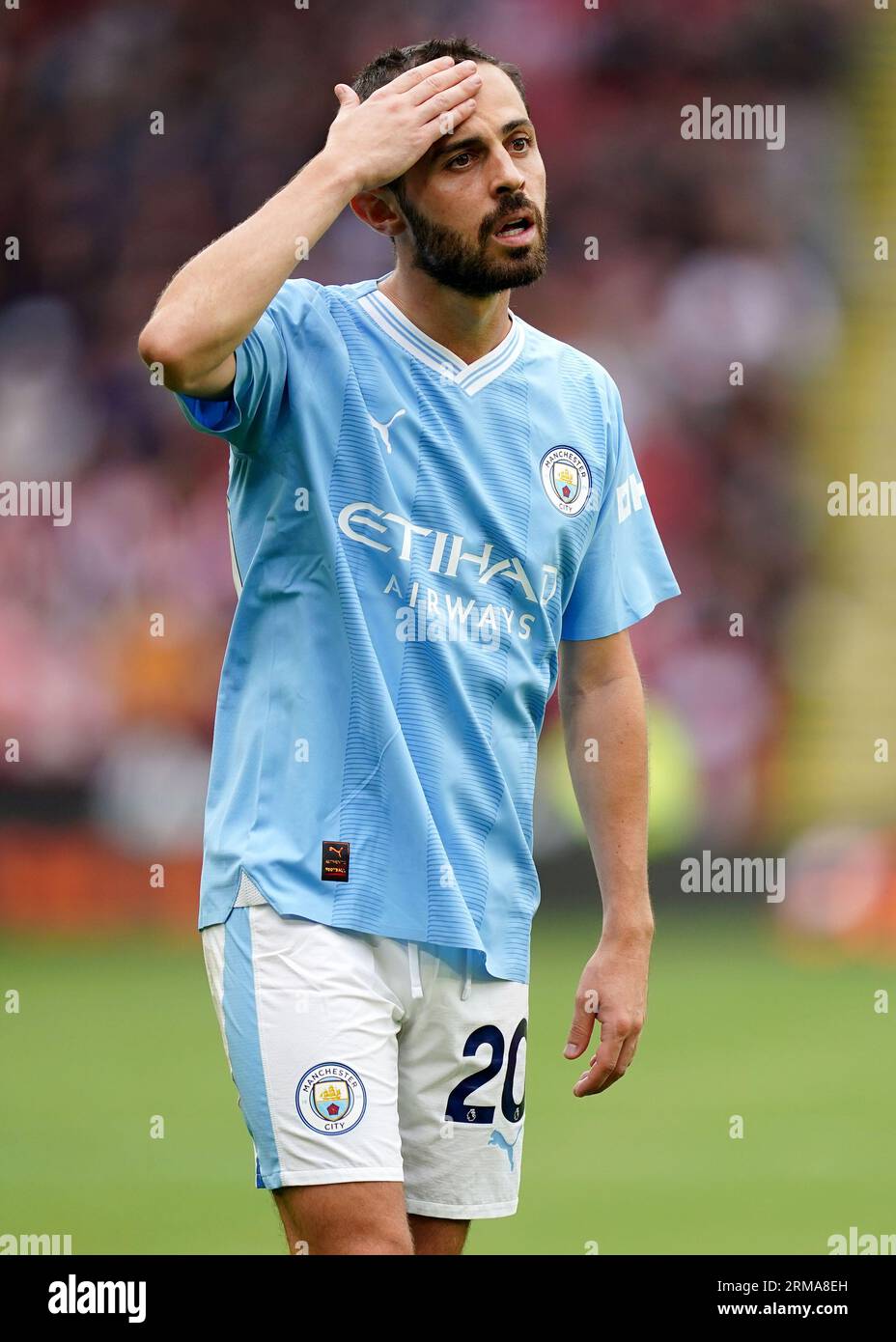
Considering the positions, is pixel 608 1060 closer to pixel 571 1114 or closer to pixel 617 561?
pixel 617 561

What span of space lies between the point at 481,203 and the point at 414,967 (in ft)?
4.49

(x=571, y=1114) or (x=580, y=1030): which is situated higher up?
(x=580, y=1030)

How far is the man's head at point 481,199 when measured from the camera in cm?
348

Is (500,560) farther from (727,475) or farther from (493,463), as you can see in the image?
(727,475)

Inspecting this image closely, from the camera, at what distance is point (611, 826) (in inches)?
147

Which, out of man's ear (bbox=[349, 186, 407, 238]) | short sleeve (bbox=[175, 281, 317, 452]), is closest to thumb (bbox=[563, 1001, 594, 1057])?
short sleeve (bbox=[175, 281, 317, 452])

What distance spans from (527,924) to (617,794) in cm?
35

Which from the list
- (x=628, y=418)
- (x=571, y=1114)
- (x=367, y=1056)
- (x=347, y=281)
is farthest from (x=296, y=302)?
(x=347, y=281)

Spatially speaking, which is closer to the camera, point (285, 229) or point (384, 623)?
point (285, 229)

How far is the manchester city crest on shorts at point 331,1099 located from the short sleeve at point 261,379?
1.09 metres

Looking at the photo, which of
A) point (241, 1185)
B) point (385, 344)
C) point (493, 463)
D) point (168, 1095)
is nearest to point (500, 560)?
point (493, 463)

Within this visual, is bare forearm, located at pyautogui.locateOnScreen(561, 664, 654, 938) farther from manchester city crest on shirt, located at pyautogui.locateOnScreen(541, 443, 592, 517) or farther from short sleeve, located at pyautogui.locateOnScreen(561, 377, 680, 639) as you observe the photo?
manchester city crest on shirt, located at pyautogui.locateOnScreen(541, 443, 592, 517)

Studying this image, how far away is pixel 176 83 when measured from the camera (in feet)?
45.2

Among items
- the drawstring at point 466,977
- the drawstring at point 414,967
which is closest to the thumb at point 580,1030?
the drawstring at point 466,977
